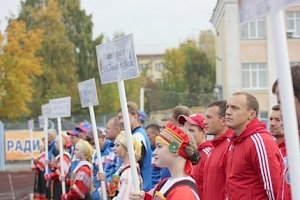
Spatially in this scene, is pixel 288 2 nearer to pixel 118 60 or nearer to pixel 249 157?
pixel 249 157

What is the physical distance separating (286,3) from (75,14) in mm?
60839

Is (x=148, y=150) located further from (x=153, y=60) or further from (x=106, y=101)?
(x=153, y=60)

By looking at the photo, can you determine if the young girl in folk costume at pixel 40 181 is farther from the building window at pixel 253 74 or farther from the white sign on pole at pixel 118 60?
the building window at pixel 253 74

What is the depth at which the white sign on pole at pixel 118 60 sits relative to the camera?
17.4ft

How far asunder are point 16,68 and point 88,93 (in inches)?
1403

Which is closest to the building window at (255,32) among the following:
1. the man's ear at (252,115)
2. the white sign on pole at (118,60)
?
the white sign on pole at (118,60)

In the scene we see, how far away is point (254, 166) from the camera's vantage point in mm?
5176

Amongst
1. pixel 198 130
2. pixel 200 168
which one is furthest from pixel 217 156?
pixel 198 130

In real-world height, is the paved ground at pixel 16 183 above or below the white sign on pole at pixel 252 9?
below

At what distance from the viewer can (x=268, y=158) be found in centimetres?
508

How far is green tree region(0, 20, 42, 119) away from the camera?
141 ft

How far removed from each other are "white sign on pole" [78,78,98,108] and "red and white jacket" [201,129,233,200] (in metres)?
2.84

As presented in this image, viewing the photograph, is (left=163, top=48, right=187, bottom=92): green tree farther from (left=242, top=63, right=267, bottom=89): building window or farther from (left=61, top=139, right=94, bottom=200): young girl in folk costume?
(left=61, top=139, right=94, bottom=200): young girl in folk costume

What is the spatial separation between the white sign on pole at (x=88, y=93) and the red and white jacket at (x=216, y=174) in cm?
284
